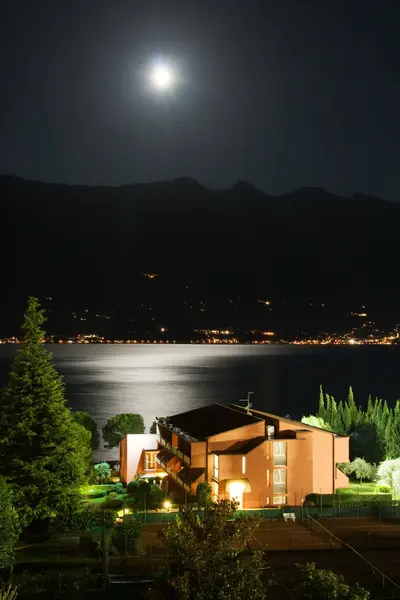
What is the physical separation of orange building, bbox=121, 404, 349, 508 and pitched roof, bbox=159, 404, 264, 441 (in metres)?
0.10

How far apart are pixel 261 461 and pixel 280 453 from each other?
989 millimetres

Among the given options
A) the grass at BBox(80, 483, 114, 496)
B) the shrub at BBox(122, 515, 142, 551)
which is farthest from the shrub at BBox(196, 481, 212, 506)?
the grass at BBox(80, 483, 114, 496)

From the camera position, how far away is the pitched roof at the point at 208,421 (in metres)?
27.8

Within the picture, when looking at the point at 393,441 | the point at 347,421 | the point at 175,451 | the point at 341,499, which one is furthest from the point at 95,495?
the point at 347,421

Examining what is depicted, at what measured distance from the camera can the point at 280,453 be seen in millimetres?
26578

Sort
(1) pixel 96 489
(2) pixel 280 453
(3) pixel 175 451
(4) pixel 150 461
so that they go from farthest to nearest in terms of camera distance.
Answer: (4) pixel 150 461 < (1) pixel 96 489 < (3) pixel 175 451 < (2) pixel 280 453

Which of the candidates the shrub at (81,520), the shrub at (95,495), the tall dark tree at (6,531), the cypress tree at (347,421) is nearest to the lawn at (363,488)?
the cypress tree at (347,421)

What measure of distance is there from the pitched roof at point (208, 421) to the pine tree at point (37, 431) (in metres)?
7.35

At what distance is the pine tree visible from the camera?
20.5m

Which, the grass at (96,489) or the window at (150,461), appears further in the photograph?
the window at (150,461)

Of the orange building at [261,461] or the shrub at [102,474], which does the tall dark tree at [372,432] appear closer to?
the orange building at [261,461]

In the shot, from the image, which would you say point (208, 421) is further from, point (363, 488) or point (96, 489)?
point (363, 488)

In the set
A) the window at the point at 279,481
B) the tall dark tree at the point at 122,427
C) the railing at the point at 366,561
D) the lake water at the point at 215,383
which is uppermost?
the lake water at the point at 215,383

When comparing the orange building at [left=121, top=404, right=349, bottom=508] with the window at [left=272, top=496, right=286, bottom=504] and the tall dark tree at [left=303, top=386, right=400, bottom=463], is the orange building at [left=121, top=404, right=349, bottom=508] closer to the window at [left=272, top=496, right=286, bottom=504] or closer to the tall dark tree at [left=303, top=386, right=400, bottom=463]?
the window at [left=272, top=496, right=286, bottom=504]
